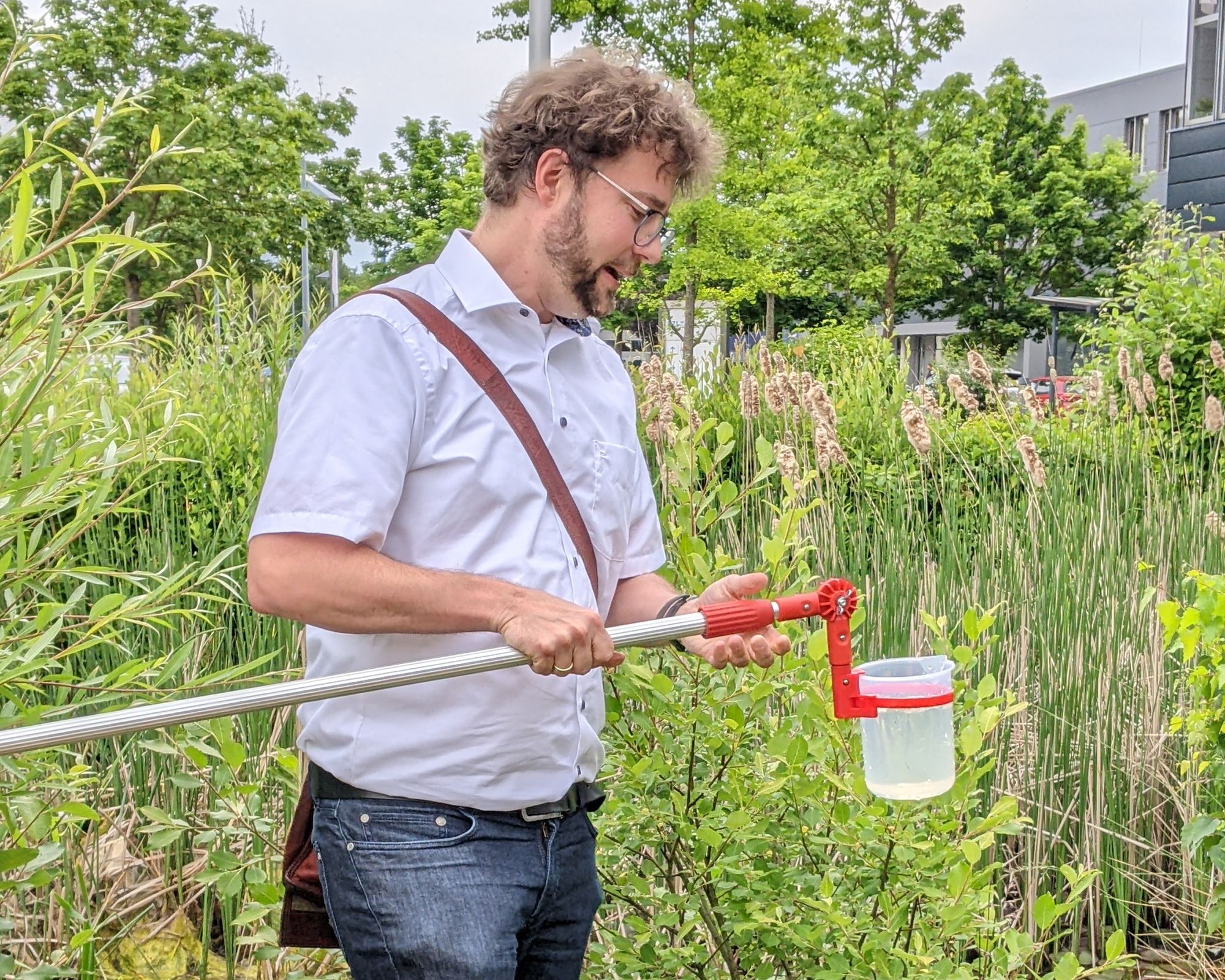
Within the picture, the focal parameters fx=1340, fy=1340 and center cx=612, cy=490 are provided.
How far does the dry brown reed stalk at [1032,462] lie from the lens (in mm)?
4582

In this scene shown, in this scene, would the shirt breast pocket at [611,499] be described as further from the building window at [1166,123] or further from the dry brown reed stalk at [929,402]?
the building window at [1166,123]

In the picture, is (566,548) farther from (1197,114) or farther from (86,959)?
(1197,114)

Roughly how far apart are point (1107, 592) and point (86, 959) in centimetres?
291

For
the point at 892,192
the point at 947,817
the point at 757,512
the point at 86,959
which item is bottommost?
the point at 86,959

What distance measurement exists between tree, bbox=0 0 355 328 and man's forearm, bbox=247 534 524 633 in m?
17.4

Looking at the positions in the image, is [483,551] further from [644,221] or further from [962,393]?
[962,393]

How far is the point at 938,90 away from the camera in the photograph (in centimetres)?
2355

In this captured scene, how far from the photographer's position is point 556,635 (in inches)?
58.9

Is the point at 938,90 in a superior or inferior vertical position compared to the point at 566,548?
superior

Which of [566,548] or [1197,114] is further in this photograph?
[1197,114]

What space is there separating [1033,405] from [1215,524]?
1.47 metres

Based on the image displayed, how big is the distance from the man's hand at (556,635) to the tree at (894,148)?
21435mm

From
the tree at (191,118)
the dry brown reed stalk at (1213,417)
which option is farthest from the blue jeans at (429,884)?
the tree at (191,118)

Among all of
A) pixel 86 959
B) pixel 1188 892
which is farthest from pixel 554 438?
pixel 1188 892
